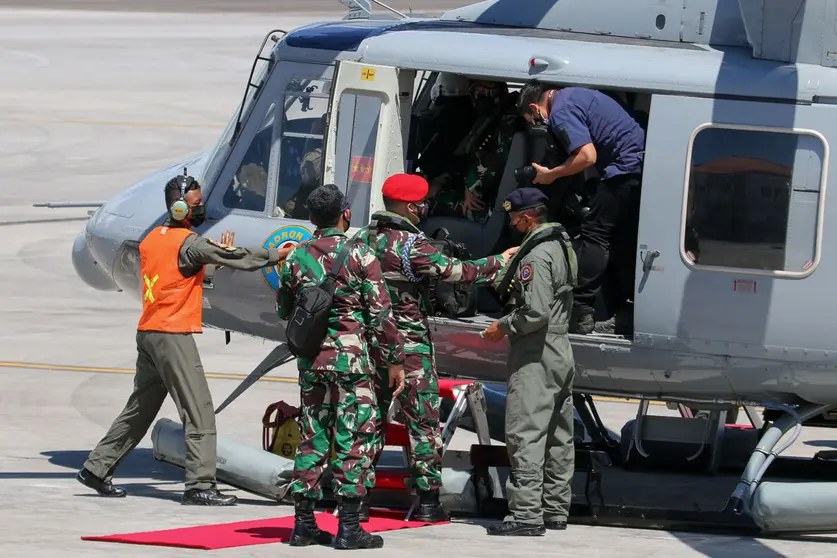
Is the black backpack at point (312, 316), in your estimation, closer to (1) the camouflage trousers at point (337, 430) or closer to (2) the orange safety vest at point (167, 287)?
(1) the camouflage trousers at point (337, 430)

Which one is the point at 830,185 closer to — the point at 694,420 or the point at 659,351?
the point at 659,351

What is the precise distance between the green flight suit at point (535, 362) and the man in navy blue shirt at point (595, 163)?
40 cm

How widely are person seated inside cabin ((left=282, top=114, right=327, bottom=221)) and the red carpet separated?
2.02 meters

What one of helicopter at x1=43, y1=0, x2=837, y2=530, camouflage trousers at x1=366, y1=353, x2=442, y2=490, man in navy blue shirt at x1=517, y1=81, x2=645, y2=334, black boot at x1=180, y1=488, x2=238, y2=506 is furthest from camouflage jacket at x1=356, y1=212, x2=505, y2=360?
black boot at x1=180, y1=488, x2=238, y2=506

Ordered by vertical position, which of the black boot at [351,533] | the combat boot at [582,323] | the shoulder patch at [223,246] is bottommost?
the black boot at [351,533]

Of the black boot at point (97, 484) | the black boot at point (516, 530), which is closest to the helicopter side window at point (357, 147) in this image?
the black boot at point (516, 530)

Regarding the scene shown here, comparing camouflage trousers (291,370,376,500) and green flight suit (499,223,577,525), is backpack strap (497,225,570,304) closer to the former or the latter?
green flight suit (499,223,577,525)

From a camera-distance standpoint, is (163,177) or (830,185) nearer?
(830,185)

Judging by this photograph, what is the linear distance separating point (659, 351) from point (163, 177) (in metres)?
4.02

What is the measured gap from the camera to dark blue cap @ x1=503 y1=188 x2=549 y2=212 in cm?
843

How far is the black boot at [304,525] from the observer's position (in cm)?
795

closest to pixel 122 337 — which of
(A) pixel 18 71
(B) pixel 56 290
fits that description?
(B) pixel 56 290

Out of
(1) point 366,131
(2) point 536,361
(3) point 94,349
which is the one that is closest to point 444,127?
(1) point 366,131

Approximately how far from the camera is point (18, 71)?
36.4m
